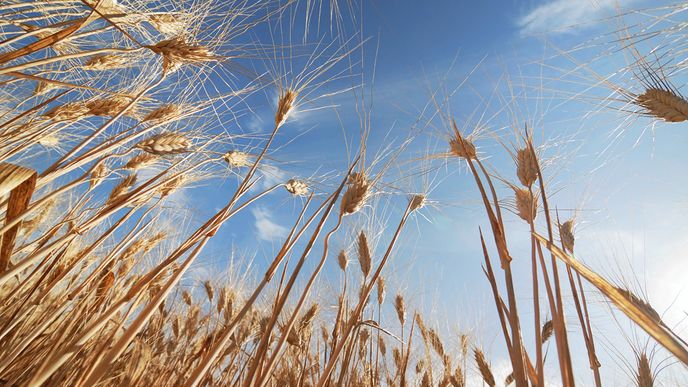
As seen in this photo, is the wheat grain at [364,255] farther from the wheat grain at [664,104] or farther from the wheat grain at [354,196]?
the wheat grain at [664,104]

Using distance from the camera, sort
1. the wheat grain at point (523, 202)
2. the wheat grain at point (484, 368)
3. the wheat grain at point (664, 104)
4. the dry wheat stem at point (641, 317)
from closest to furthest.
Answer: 1. the dry wheat stem at point (641, 317)
2. the wheat grain at point (664, 104)
3. the wheat grain at point (523, 202)
4. the wheat grain at point (484, 368)

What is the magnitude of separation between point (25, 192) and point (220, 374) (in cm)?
181

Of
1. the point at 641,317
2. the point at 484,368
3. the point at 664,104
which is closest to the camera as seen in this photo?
the point at 641,317

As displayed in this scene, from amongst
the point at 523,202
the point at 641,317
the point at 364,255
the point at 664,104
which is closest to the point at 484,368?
the point at 364,255

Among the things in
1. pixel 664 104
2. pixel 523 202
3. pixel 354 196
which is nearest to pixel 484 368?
pixel 523 202

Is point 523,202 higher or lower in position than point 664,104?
lower

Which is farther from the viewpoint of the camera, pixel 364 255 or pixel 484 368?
pixel 484 368

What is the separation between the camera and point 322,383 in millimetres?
1044

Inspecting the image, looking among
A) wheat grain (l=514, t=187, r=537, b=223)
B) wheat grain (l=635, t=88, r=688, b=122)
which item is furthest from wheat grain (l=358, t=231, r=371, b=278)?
wheat grain (l=635, t=88, r=688, b=122)

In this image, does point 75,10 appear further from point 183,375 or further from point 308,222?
point 183,375

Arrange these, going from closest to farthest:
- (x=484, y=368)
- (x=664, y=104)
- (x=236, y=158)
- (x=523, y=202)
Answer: (x=664, y=104), (x=523, y=202), (x=236, y=158), (x=484, y=368)

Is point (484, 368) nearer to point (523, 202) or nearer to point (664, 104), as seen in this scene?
point (523, 202)

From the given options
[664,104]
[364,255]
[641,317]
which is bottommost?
[641,317]

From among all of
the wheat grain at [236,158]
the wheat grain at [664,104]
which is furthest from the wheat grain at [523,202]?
the wheat grain at [236,158]
